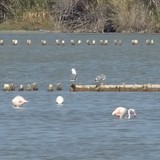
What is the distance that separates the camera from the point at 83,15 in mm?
92438

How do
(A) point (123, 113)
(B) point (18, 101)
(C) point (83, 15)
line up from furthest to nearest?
(C) point (83, 15), (B) point (18, 101), (A) point (123, 113)

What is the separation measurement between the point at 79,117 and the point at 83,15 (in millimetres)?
62387

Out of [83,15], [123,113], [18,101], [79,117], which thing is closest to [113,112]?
[123,113]

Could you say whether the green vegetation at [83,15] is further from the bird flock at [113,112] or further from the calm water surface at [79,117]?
the bird flock at [113,112]

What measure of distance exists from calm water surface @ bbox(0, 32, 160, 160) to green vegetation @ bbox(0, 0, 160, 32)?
101ft

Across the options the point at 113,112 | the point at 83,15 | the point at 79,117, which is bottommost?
the point at 79,117

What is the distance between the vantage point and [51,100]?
34.7m

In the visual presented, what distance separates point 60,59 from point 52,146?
3617 cm

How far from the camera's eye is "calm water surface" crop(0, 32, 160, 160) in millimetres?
24562

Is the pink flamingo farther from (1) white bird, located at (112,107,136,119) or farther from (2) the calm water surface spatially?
(1) white bird, located at (112,107,136,119)

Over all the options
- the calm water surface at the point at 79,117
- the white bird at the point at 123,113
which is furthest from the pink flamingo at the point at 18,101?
the white bird at the point at 123,113

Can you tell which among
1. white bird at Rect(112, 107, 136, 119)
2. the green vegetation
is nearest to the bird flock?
white bird at Rect(112, 107, 136, 119)

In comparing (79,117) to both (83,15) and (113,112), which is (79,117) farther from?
(83,15)

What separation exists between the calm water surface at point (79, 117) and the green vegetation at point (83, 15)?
101ft
